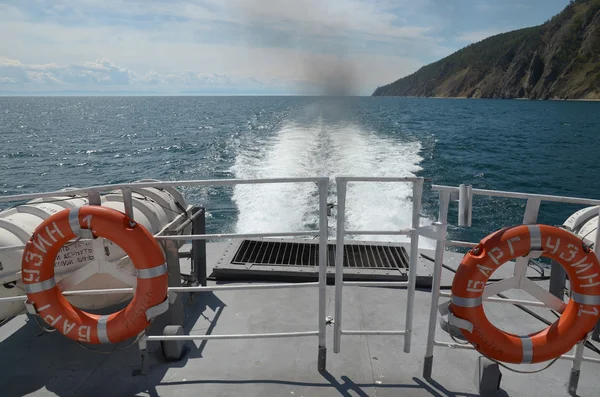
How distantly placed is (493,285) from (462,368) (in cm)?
71

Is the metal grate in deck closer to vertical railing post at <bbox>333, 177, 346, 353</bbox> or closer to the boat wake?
vertical railing post at <bbox>333, 177, 346, 353</bbox>

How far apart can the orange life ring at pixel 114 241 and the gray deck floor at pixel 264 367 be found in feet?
1.43

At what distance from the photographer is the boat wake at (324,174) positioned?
9.40 meters

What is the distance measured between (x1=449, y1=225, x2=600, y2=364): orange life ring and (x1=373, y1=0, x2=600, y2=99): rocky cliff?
92595 mm

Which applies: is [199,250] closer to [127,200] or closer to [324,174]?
[127,200]

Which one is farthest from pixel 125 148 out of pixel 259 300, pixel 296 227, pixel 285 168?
pixel 259 300

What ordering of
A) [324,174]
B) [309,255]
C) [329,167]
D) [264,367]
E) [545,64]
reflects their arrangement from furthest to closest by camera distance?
1. [545,64]
2. [329,167]
3. [324,174]
4. [309,255]
5. [264,367]

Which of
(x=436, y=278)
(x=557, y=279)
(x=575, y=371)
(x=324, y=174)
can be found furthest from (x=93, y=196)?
(x=324, y=174)

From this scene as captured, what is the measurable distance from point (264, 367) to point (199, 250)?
1240 mm

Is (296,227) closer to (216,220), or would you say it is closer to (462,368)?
(216,220)

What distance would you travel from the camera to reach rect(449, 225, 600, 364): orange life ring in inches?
84.4

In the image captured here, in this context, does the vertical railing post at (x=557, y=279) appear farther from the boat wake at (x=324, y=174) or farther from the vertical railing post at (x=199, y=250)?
the boat wake at (x=324, y=174)

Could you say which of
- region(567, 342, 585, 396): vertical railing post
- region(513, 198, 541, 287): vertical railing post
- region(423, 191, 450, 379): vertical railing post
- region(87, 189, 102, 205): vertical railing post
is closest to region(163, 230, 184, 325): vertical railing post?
region(87, 189, 102, 205): vertical railing post

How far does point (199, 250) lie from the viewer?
347 cm
